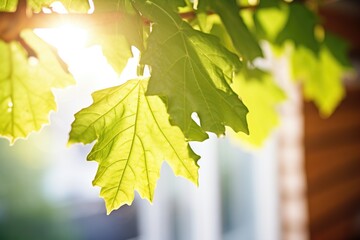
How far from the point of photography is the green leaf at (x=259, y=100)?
3.55 ft

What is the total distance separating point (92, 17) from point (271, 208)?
3.43 metres

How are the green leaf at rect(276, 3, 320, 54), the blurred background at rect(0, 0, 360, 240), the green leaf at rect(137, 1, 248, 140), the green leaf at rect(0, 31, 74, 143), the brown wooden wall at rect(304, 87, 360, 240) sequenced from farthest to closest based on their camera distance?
the brown wooden wall at rect(304, 87, 360, 240) → the blurred background at rect(0, 0, 360, 240) → the green leaf at rect(276, 3, 320, 54) → the green leaf at rect(0, 31, 74, 143) → the green leaf at rect(137, 1, 248, 140)

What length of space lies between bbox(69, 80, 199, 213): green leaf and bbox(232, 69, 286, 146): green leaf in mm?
568

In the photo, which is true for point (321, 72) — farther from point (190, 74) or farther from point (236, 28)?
point (190, 74)

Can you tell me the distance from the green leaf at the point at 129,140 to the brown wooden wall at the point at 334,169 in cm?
324

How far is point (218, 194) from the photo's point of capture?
3.48 m

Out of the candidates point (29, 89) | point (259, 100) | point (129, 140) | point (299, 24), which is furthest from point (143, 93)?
point (259, 100)

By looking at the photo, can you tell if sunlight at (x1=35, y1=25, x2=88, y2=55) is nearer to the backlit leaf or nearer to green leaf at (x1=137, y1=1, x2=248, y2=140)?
green leaf at (x1=137, y1=1, x2=248, y2=140)

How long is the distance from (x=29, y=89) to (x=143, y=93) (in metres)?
0.16

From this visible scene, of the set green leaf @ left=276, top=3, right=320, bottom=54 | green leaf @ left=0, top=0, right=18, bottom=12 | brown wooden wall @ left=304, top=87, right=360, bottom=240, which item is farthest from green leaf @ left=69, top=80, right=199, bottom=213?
brown wooden wall @ left=304, top=87, right=360, bottom=240

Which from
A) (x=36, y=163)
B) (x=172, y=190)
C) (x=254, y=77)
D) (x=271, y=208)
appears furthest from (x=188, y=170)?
(x=271, y=208)

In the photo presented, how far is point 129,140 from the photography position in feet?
1.70

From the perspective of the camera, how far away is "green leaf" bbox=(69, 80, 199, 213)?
50cm

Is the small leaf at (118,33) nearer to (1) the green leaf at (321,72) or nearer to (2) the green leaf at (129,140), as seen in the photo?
(2) the green leaf at (129,140)
